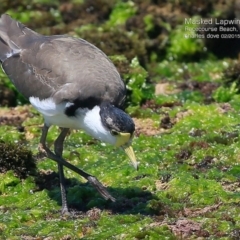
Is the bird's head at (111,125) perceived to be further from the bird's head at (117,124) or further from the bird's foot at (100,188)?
the bird's foot at (100,188)

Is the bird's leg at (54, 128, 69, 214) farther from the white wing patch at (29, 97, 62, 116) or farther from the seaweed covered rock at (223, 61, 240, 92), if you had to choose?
the seaweed covered rock at (223, 61, 240, 92)

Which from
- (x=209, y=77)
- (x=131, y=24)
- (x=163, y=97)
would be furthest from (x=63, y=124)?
(x=131, y=24)

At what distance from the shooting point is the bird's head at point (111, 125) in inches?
360

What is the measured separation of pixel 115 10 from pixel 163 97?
4.83m

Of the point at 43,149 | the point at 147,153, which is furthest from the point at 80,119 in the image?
the point at 147,153

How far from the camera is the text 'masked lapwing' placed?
9.37 meters

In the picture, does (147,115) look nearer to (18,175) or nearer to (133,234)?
(18,175)

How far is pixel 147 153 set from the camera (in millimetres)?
11570

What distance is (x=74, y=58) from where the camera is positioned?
33.3 feet

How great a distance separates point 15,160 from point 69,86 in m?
1.85

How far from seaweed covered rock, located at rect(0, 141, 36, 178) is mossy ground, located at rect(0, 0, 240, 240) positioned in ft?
0.07

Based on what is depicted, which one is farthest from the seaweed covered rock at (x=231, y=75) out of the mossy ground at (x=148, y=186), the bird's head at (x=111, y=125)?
the bird's head at (x=111, y=125)

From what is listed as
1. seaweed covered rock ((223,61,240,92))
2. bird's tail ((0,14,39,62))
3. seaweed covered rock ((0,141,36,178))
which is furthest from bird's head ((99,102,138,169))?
seaweed covered rock ((223,61,240,92))

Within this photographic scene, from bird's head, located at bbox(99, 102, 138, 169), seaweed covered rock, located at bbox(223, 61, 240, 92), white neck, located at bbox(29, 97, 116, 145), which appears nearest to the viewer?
bird's head, located at bbox(99, 102, 138, 169)
